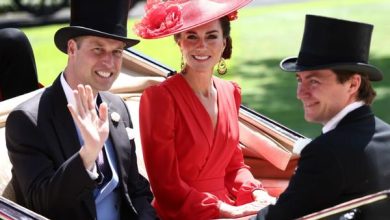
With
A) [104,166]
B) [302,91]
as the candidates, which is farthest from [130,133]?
[302,91]

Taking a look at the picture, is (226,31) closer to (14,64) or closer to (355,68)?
(355,68)

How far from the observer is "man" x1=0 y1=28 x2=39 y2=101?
4.63 meters

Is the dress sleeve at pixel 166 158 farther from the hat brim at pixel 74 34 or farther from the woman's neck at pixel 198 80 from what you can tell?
the hat brim at pixel 74 34

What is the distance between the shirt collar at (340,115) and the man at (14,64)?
2.05m

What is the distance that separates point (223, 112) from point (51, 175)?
0.96 metres

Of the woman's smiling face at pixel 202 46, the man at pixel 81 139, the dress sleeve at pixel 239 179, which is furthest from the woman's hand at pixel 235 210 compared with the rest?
the woman's smiling face at pixel 202 46

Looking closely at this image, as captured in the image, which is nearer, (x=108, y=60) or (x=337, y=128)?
→ (x=337, y=128)

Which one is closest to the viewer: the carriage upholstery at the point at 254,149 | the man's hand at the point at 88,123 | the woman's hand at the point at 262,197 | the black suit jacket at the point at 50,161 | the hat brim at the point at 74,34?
the man's hand at the point at 88,123

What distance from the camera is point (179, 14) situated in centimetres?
385

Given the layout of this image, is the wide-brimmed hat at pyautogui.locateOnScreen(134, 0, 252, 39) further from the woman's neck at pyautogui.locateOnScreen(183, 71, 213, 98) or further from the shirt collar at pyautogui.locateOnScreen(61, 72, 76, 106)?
the shirt collar at pyautogui.locateOnScreen(61, 72, 76, 106)

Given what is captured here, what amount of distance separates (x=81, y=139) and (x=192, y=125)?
54 centimetres

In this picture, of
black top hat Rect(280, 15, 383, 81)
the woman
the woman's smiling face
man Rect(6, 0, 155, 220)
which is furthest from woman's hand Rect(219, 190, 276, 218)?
black top hat Rect(280, 15, 383, 81)

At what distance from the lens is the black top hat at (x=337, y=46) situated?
3.09 m

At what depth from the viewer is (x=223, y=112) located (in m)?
4.03
